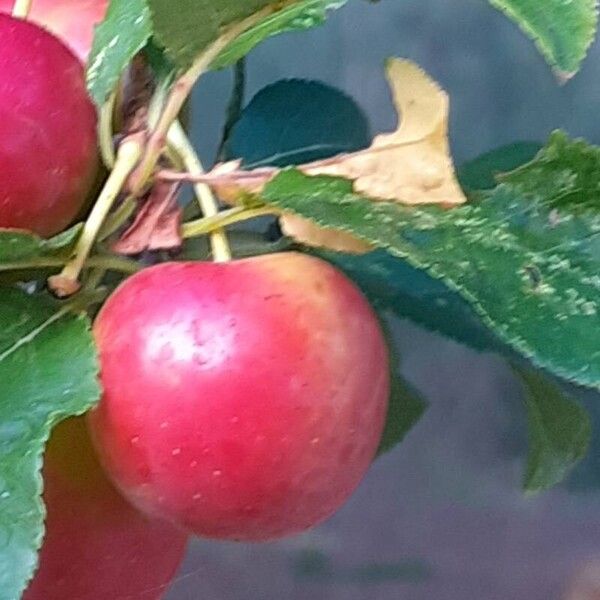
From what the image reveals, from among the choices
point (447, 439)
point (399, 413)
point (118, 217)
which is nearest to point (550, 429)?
point (399, 413)

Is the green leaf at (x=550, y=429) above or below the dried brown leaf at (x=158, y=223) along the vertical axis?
below

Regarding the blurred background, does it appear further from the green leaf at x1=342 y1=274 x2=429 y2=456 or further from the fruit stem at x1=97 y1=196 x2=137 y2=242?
the fruit stem at x1=97 y1=196 x2=137 y2=242

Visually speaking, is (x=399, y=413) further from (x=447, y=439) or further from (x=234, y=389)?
(x=447, y=439)

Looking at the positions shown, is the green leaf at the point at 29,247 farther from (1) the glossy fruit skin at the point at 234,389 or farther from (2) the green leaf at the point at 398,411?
(2) the green leaf at the point at 398,411

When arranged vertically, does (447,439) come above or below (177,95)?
below

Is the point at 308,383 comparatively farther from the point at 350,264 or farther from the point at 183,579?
the point at 183,579

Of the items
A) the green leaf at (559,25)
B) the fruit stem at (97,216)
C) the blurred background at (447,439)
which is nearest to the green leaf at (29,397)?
the fruit stem at (97,216)

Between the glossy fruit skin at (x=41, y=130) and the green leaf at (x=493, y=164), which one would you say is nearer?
the glossy fruit skin at (x=41, y=130)

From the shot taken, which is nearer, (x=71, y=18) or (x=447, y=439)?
(x=71, y=18)
